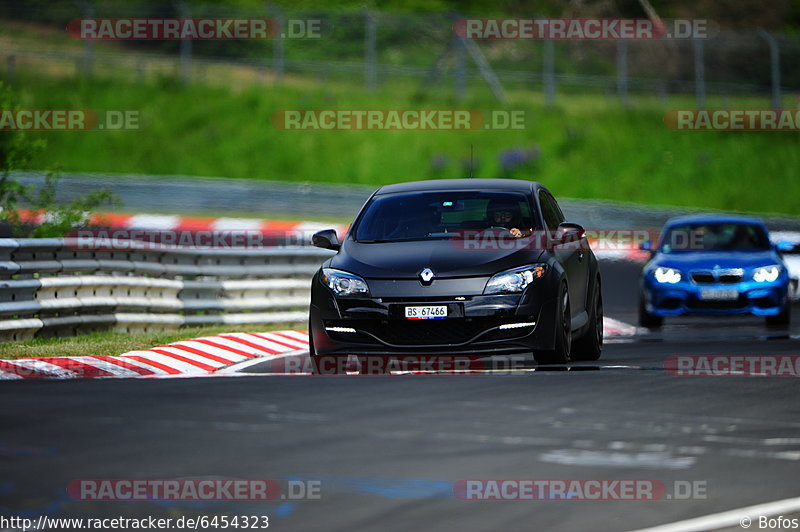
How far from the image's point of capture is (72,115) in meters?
46.4

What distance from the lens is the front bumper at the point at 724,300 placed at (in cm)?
1853

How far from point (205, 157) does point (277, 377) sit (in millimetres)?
31986

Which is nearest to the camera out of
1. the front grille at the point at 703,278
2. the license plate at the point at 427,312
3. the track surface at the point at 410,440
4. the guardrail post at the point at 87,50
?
the track surface at the point at 410,440

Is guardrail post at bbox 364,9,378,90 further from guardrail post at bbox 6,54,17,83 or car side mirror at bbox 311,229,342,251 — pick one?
car side mirror at bbox 311,229,342,251

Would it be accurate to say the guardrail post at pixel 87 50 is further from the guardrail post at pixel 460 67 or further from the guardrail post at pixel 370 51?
the guardrail post at pixel 460 67

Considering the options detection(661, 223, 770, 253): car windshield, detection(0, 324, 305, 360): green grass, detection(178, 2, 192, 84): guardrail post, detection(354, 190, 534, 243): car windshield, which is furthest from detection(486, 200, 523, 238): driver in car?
detection(178, 2, 192, 84): guardrail post

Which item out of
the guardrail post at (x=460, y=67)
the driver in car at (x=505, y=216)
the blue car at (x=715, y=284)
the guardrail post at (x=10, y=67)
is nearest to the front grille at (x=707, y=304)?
the blue car at (x=715, y=284)

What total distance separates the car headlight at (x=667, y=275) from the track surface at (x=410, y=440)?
19.1 ft

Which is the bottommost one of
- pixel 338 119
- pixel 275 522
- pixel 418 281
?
pixel 275 522

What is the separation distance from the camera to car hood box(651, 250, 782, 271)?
61.3 feet

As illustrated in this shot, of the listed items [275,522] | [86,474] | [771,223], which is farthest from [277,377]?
[771,223]

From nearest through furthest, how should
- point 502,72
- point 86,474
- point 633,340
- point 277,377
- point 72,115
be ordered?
1. point 86,474
2. point 277,377
3. point 633,340
4. point 502,72
5. point 72,115

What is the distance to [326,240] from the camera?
535 inches

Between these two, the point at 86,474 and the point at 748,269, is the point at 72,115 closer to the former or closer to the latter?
the point at 748,269
